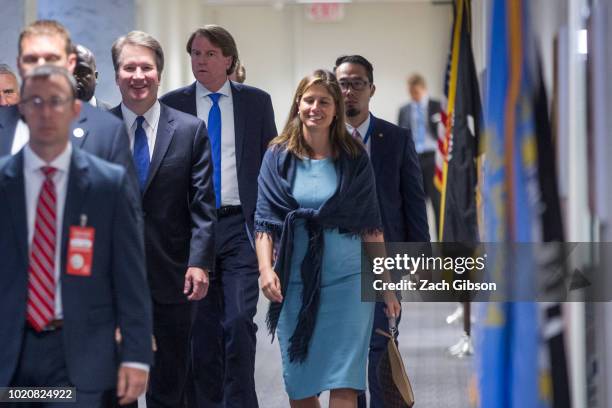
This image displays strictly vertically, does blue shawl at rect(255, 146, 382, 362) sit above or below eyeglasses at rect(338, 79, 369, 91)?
below

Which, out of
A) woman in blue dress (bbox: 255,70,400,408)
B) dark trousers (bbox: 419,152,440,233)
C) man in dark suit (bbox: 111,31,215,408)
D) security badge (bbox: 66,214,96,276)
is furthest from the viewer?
dark trousers (bbox: 419,152,440,233)

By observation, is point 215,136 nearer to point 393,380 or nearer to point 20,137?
point 393,380

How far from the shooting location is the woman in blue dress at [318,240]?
13.8ft

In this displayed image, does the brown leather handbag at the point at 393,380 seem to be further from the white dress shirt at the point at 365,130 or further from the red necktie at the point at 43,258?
the red necktie at the point at 43,258

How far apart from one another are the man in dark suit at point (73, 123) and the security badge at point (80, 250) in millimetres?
200

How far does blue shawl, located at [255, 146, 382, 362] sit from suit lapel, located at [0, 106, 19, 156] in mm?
1250

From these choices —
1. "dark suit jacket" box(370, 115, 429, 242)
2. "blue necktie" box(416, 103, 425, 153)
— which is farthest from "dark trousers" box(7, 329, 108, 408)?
"blue necktie" box(416, 103, 425, 153)

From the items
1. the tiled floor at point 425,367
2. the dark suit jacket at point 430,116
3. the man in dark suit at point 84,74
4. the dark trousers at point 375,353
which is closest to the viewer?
the man in dark suit at point 84,74

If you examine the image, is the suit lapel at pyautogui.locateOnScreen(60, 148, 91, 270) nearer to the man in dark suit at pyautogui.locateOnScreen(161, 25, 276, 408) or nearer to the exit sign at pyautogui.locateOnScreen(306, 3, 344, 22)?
the man in dark suit at pyautogui.locateOnScreen(161, 25, 276, 408)

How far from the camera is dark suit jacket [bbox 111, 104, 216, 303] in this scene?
4.00 metres

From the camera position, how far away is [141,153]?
3.97m

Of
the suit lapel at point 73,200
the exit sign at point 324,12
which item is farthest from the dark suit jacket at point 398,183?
the suit lapel at point 73,200

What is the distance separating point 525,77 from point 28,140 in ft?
4.05
